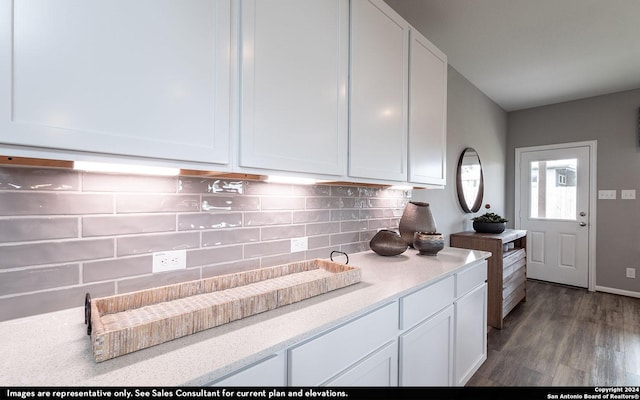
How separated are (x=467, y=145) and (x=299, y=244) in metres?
2.76

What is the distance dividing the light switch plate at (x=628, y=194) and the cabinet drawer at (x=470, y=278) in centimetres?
323

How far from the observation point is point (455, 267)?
65.7 inches

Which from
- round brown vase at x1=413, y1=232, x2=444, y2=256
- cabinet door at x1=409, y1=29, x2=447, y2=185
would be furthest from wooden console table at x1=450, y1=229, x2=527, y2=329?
round brown vase at x1=413, y1=232, x2=444, y2=256

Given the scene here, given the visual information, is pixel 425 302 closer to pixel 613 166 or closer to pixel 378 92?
pixel 378 92

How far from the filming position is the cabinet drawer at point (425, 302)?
130 cm

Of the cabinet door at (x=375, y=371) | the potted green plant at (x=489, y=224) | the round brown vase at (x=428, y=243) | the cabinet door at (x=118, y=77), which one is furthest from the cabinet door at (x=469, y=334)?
the cabinet door at (x=118, y=77)

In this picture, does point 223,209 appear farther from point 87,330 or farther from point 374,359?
point 374,359

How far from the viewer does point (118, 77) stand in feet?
2.63

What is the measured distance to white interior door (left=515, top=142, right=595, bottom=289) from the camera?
4.04 meters

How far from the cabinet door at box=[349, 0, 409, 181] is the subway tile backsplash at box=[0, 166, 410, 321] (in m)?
0.44

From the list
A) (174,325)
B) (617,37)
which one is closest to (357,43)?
(174,325)

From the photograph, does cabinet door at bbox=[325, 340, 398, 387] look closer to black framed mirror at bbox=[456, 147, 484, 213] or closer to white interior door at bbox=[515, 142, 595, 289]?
black framed mirror at bbox=[456, 147, 484, 213]

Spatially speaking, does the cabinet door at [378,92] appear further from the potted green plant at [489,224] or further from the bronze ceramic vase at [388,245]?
the potted green plant at [489,224]

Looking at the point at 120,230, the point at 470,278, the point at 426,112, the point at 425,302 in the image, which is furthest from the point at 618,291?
the point at 120,230
